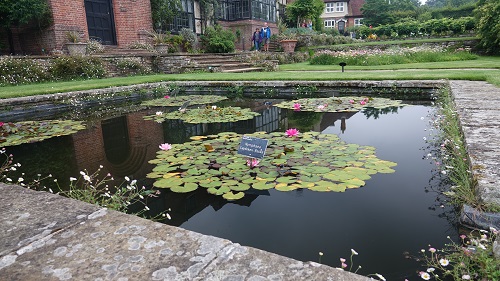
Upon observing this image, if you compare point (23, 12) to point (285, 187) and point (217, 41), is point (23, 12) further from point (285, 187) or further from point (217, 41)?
point (285, 187)

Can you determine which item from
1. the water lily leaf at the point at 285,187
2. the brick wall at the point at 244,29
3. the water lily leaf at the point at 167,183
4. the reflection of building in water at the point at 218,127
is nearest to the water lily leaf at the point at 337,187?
the water lily leaf at the point at 285,187

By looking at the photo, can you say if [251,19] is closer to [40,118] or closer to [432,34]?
[432,34]

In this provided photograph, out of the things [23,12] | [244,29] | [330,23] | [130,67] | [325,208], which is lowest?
[325,208]

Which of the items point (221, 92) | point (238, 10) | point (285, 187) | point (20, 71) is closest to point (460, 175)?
point (285, 187)

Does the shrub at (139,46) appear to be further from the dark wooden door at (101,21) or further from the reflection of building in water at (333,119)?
the reflection of building in water at (333,119)

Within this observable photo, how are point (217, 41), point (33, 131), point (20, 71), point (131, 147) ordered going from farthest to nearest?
A: 1. point (217, 41)
2. point (20, 71)
3. point (33, 131)
4. point (131, 147)

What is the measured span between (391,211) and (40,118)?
5823 mm

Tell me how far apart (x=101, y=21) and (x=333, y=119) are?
37.8 feet

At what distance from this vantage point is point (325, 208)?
227cm

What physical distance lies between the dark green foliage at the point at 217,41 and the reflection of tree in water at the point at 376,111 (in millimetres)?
10677

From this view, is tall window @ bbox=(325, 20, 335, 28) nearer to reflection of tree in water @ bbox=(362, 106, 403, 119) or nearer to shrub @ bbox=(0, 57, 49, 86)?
shrub @ bbox=(0, 57, 49, 86)

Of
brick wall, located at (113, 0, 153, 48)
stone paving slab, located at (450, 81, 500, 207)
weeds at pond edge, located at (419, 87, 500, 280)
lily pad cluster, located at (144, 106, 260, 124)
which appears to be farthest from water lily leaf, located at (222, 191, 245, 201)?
brick wall, located at (113, 0, 153, 48)

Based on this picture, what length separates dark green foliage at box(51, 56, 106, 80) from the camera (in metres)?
9.94

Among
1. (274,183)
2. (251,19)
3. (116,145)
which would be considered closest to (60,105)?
(116,145)
